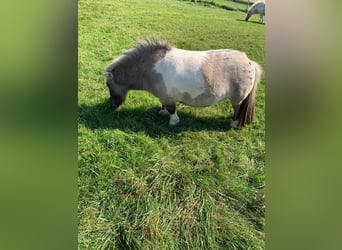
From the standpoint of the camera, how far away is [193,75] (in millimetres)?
2840

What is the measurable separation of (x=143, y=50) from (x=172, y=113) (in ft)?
1.74

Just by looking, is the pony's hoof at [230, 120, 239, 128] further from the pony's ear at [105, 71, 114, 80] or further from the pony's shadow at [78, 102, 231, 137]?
the pony's ear at [105, 71, 114, 80]

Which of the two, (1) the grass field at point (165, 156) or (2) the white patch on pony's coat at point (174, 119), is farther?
(2) the white patch on pony's coat at point (174, 119)

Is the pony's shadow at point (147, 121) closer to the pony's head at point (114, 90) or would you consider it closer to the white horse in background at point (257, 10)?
the pony's head at point (114, 90)

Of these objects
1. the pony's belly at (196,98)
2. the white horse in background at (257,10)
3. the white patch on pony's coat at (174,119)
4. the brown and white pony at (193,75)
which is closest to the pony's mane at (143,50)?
the brown and white pony at (193,75)

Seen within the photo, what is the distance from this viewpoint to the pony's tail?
9.22ft

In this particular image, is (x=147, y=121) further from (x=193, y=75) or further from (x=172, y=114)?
(x=193, y=75)

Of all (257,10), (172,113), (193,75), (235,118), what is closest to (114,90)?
(172,113)

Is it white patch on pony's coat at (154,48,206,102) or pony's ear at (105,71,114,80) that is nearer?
white patch on pony's coat at (154,48,206,102)

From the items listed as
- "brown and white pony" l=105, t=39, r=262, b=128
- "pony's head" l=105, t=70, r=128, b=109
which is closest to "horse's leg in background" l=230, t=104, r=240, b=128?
"brown and white pony" l=105, t=39, r=262, b=128

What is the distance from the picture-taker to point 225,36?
2.88 meters

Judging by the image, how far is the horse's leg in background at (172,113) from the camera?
2.90 m
